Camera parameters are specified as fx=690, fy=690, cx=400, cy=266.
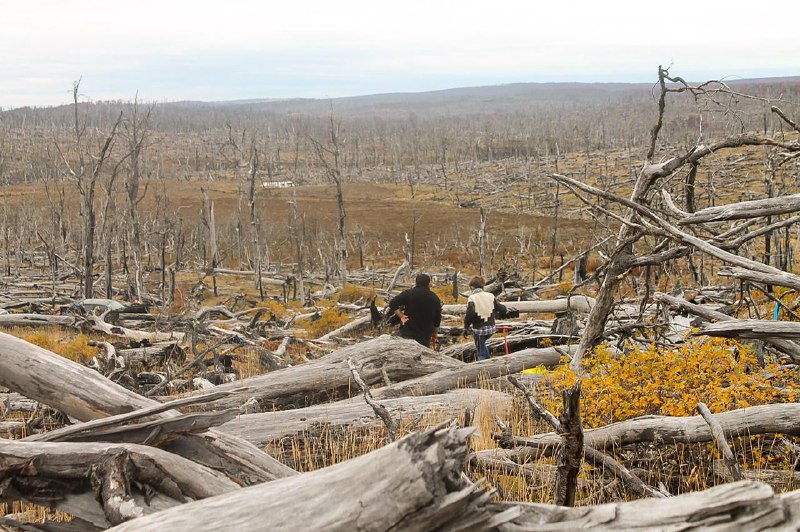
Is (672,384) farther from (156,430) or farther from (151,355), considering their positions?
(151,355)

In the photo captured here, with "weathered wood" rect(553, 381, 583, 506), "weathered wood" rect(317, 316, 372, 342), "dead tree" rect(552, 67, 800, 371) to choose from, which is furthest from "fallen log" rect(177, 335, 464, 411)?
"weathered wood" rect(317, 316, 372, 342)

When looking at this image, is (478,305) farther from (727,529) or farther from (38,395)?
(727,529)

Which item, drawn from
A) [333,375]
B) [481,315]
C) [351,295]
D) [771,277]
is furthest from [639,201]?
[351,295]

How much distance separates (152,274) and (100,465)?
123 ft

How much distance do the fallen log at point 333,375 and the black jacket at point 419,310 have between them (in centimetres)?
93

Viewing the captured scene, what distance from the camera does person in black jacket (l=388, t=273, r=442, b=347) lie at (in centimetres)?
965

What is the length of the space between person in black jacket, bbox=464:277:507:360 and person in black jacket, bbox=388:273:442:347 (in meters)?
0.70

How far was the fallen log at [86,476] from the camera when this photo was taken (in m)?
3.29

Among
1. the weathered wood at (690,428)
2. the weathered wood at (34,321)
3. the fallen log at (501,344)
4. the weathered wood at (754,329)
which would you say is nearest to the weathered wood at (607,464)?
the weathered wood at (690,428)

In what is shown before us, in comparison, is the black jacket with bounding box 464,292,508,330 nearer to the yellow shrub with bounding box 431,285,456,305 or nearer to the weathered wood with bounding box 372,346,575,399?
the weathered wood with bounding box 372,346,575,399

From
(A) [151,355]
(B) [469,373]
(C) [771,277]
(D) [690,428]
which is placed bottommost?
(A) [151,355]

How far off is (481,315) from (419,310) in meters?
1.09

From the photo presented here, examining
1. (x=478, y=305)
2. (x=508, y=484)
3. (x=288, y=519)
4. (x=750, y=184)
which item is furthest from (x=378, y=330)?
(x=750, y=184)

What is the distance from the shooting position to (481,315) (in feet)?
33.5
